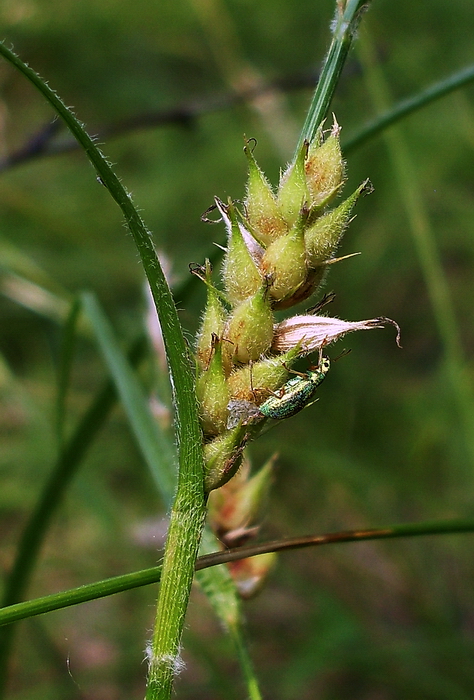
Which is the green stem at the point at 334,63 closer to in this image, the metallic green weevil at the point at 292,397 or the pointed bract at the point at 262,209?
the pointed bract at the point at 262,209

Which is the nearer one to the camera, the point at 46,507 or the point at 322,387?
the point at 46,507

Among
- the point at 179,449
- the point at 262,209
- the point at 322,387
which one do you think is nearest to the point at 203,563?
the point at 179,449

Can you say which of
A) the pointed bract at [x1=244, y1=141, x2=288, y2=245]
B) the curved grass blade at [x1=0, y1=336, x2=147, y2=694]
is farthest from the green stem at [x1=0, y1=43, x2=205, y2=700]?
the curved grass blade at [x1=0, y1=336, x2=147, y2=694]

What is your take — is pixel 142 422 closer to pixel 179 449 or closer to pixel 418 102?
pixel 179 449

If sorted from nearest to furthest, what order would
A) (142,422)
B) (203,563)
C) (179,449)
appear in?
(179,449), (203,563), (142,422)

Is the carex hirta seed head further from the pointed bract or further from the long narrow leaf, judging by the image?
the long narrow leaf

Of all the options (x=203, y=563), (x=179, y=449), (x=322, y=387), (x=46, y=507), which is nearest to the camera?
A: (x=179, y=449)

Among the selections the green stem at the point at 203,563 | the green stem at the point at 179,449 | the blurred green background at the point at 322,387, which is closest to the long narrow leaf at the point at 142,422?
the green stem at the point at 203,563
